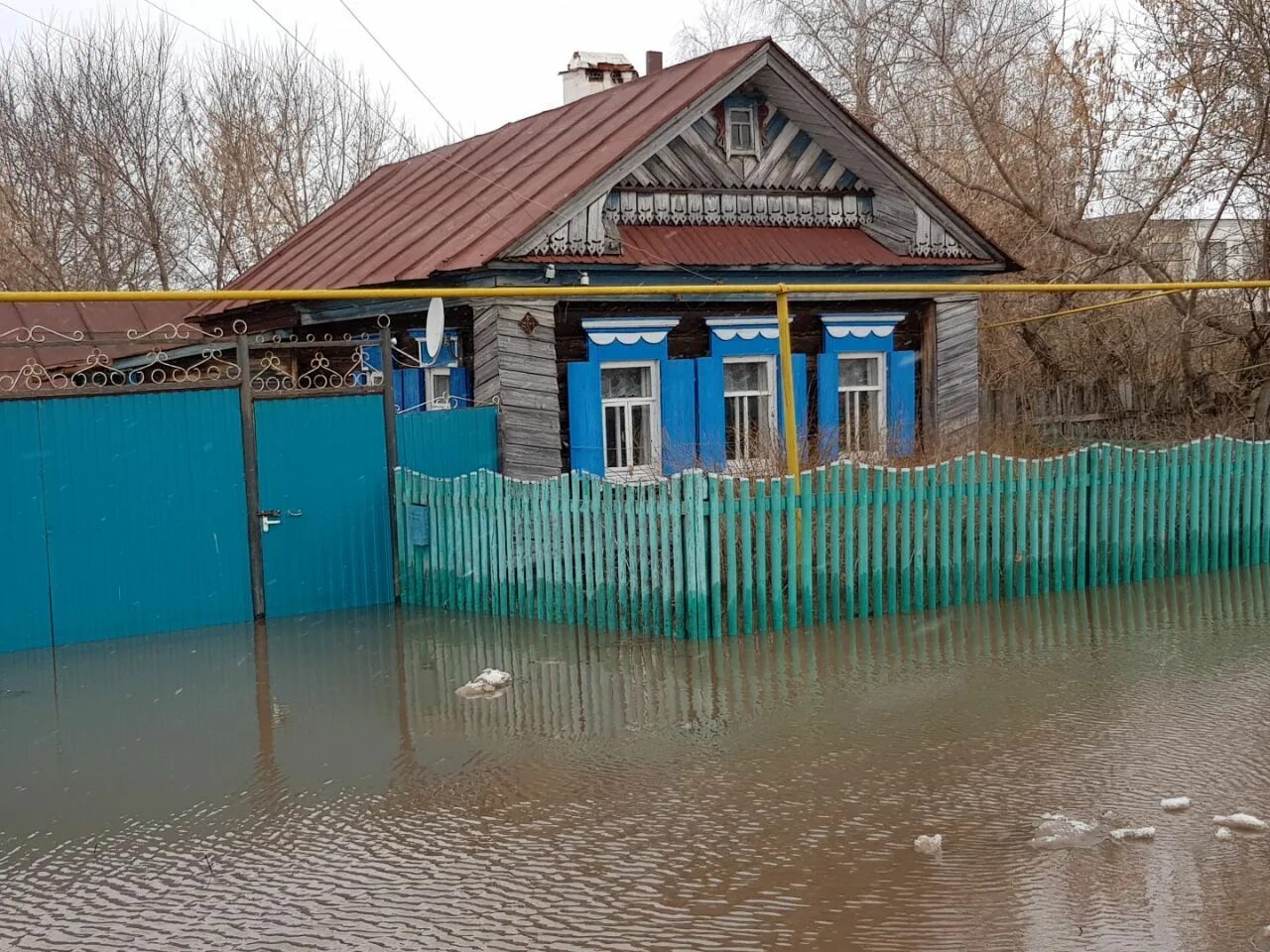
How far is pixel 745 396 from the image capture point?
16.8 metres

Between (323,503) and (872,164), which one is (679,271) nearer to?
(872,164)

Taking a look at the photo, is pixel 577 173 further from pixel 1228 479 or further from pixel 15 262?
pixel 15 262

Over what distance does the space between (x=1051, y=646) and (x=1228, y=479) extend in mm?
4577

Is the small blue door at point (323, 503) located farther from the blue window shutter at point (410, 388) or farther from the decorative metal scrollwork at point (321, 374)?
the blue window shutter at point (410, 388)

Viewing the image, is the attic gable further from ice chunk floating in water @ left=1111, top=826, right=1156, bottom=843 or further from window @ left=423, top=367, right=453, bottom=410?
ice chunk floating in water @ left=1111, top=826, right=1156, bottom=843

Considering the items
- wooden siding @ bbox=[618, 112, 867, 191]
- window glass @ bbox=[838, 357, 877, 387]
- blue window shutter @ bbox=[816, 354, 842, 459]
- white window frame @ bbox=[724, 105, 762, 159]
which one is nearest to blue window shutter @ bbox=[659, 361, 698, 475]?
blue window shutter @ bbox=[816, 354, 842, 459]

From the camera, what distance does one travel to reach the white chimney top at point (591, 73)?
68.5ft

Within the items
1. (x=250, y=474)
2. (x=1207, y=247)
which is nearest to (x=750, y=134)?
(x=250, y=474)

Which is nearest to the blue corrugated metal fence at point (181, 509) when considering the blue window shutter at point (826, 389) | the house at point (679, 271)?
the house at point (679, 271)

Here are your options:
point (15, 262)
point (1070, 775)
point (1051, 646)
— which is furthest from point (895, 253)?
point (15, 262)

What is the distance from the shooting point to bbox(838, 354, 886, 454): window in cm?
1753

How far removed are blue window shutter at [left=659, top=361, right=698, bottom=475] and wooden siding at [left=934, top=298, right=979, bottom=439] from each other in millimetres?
3536

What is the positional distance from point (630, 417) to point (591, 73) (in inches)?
283

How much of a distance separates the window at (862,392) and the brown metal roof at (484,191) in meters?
3.88
